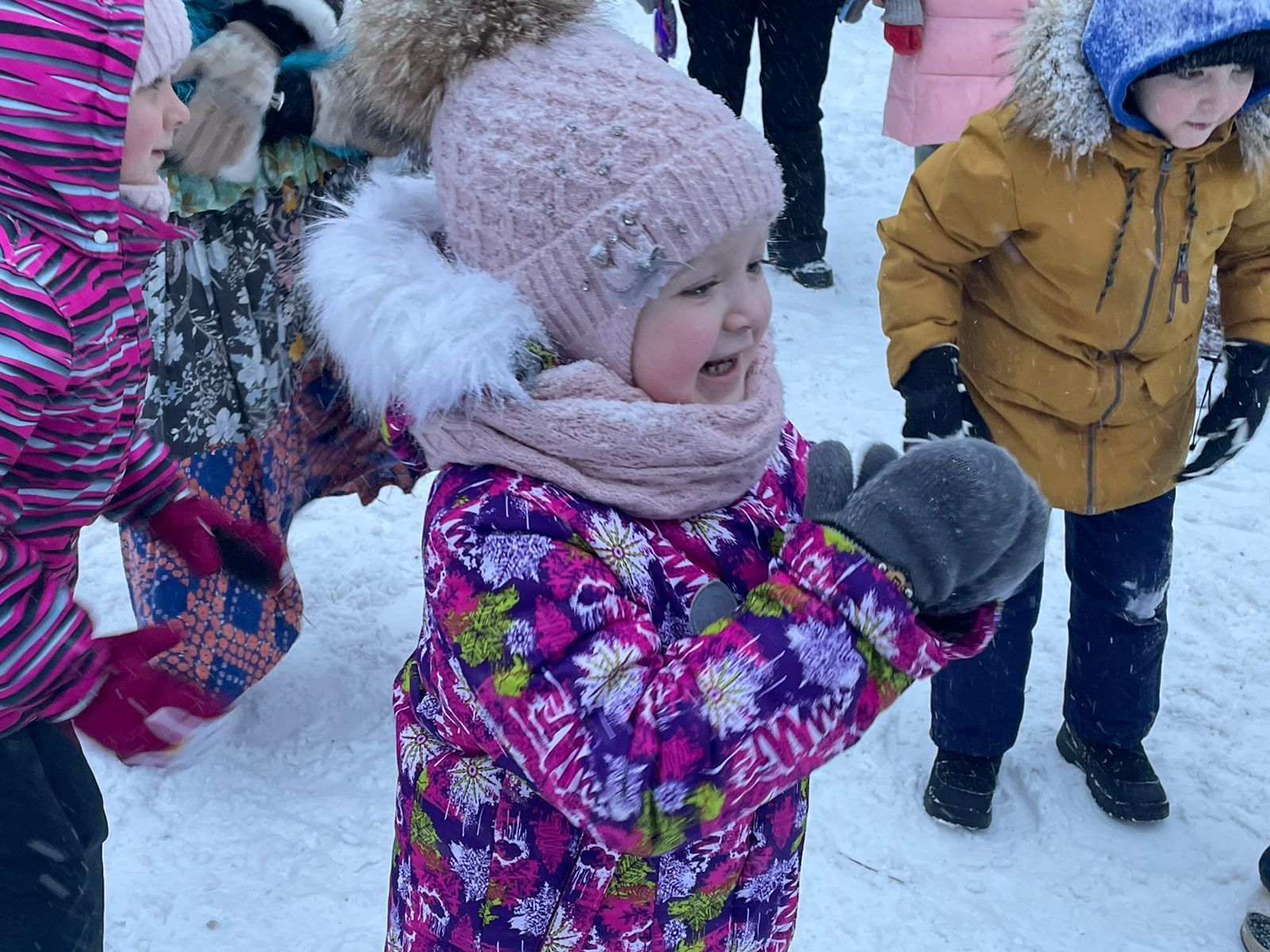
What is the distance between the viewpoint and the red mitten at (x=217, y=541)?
194 cm

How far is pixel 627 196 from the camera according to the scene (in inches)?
49.3

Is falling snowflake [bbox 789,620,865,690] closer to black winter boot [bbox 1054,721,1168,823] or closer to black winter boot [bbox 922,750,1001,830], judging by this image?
black winter boot [bbox 922,750,1001,830]

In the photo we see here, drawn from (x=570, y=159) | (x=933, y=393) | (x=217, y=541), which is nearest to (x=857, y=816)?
(x=933, y=393)

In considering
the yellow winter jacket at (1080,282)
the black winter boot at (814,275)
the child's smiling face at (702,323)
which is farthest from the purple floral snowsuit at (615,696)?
the black winter boot at (814,275)

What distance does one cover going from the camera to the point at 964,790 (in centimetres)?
270

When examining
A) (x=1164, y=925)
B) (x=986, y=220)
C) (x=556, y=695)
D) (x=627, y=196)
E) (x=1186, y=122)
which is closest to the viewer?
(x=556, y=695)

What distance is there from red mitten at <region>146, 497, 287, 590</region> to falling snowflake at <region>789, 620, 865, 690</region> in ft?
3.86

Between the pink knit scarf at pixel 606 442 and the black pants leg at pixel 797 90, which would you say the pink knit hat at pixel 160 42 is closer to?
the pink knit scarf at pixel 606 442

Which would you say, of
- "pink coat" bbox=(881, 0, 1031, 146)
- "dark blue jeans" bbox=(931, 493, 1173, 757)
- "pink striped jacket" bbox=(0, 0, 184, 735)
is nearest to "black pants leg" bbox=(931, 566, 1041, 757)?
"dark blue jeans" bbox=(931, 493, 1173, 757)

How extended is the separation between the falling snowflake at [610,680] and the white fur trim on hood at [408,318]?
0.28m

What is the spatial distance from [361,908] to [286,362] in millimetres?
1174

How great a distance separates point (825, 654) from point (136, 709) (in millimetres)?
897

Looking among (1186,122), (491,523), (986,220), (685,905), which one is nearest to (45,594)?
(491,523)

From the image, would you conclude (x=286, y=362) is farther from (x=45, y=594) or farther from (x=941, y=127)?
(x=941, y=127)
